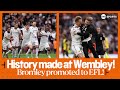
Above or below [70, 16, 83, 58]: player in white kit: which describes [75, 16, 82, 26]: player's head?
above

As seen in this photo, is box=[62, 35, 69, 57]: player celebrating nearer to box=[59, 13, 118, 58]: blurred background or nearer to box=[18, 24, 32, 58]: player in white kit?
box=[59, 13, 118, 58]: blurred background

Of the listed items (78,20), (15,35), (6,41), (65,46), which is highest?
(78,20)

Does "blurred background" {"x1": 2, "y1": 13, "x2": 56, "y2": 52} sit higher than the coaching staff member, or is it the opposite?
"blurred background" {"x1": 2, "y1": 13, "x2": 56, "y2": 52}

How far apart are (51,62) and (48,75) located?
0.28m

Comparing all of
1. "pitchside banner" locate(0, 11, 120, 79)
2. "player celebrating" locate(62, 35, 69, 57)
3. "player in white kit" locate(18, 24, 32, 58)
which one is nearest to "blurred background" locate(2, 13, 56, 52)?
"pitchside banner" locate(0, 11, 120, 79)

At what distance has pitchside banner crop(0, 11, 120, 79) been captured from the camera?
74.9 feet

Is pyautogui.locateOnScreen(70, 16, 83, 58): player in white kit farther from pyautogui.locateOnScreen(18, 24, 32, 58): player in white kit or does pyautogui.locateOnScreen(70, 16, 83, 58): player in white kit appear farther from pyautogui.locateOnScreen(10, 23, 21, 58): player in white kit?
pyautogui.locateOnScreen(10, 23, 21, 58): player in white kit

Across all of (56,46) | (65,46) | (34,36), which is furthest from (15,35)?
(65,46)

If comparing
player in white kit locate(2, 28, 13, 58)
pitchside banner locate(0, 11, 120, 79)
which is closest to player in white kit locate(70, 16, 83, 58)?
pitchside banner locate(0, 11, 120, 79)

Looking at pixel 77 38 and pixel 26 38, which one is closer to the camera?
pixel 77 38

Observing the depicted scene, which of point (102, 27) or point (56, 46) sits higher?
point (102, 27)

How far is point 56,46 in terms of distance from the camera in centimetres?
2292

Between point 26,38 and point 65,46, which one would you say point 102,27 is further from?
point 26,38

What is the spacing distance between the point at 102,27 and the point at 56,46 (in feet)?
3.38
